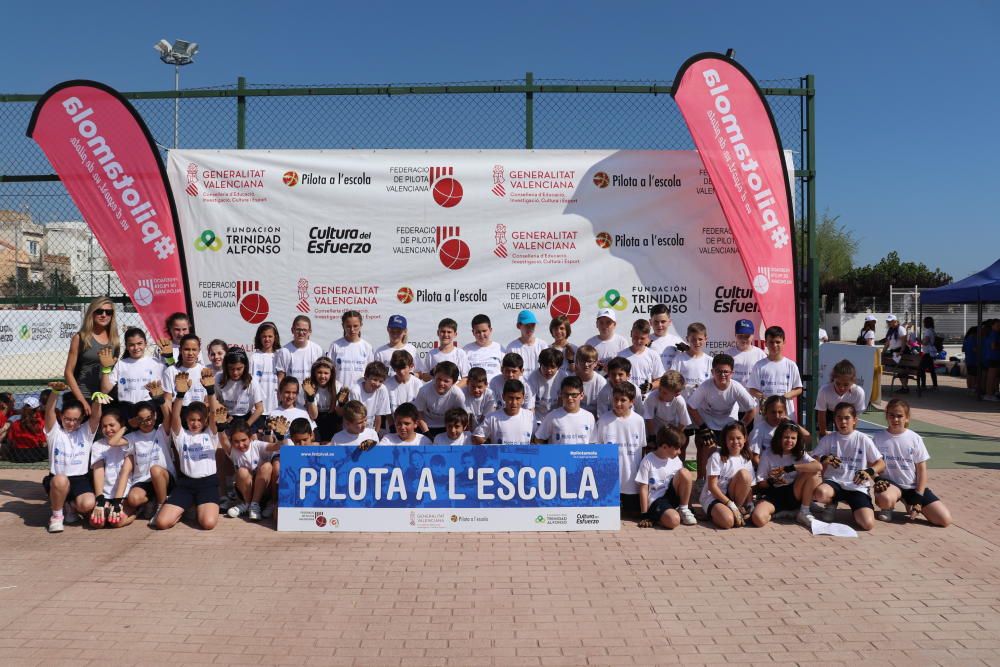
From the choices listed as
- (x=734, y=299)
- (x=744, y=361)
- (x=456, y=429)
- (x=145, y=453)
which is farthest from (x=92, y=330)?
(x=734, y=299)

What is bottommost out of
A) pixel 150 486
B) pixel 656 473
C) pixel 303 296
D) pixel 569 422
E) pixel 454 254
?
pixel 150 486

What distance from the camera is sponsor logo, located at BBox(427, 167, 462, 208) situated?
7.79m

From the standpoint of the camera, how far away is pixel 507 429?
591 centimetres

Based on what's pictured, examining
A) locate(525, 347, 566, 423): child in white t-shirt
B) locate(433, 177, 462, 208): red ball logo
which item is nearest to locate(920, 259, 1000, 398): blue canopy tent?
locate(525, 347, 566, 423): child in white t-shirt

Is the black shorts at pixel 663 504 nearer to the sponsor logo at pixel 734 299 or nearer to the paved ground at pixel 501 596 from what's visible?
the paved ground at pixel 501 596

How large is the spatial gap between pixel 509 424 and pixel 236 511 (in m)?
2.49

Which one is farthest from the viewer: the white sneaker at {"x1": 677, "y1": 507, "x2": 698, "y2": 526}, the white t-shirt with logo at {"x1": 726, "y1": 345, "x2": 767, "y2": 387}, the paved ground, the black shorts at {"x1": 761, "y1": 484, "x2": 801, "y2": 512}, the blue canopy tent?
the blue canopy tent

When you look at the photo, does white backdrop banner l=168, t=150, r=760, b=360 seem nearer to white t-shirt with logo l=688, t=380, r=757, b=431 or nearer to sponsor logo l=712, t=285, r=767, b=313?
sponsor logo l=712, t=285, r=767, b=313

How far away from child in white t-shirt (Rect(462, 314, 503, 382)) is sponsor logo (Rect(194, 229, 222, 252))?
128 inches

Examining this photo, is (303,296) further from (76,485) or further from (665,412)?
(665,412)

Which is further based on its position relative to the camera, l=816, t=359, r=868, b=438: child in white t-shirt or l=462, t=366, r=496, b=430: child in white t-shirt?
l=816, t=359, r=868, b=438: child in white t-shirt

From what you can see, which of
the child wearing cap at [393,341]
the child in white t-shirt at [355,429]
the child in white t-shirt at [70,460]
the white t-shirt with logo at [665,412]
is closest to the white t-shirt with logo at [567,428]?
the white t-shirt with logo at [665,412]

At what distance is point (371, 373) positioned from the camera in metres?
6.23

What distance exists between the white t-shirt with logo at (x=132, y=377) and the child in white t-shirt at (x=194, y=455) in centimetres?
48
